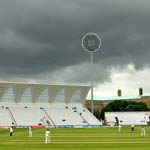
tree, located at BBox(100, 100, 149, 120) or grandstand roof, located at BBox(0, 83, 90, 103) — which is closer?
grandstand roof, located at BBox(0, 83, 90, 103)

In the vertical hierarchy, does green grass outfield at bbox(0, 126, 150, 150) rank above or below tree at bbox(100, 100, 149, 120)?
below

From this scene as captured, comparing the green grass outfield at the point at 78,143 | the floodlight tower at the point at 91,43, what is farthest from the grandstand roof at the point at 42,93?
the green grass outfield at the point at 78,143

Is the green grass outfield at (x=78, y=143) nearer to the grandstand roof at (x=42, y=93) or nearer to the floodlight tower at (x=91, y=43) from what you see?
the floodlight tower at (x=91, y=43)

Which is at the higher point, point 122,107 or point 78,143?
point 122,107

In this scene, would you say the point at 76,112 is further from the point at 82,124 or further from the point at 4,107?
the point at 4,107

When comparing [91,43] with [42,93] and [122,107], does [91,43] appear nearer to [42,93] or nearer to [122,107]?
[42,93]

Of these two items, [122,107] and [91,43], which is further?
[122,107]

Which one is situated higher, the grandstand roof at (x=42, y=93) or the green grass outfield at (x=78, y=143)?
the grandstand roof at (x=42, y=93)

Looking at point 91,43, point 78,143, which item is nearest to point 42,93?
point 91,43

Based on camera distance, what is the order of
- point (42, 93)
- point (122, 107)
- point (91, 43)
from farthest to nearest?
point (122, 107), point (42, 93), point (91, 43)

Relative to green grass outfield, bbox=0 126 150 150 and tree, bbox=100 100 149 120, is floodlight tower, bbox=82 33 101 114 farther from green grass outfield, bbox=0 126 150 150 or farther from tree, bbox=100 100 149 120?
tree, bbox=100 100 149 120

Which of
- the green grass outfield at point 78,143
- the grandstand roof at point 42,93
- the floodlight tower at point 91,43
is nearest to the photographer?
the green grass outfield at point 78,143

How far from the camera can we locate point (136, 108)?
170m

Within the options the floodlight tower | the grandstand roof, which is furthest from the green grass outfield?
the grandstand roof
